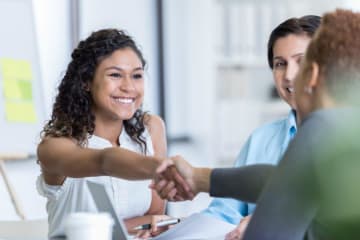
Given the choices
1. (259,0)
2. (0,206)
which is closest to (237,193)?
(0,206)

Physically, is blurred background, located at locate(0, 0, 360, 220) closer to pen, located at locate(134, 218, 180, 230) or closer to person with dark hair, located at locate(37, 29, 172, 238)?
person with dark hair, located at locate(37, 29, 172, 238)

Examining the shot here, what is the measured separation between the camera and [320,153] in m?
1.21

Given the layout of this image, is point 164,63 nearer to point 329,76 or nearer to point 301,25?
point 301,25

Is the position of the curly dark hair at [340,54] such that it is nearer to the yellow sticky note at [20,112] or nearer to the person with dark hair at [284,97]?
the person with dark hair at [284,97]

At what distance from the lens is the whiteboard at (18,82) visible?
3879mm

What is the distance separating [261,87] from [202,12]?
0.60 m

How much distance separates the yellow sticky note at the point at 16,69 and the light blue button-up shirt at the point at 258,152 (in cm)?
196

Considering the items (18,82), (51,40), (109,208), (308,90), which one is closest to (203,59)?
(51,40)

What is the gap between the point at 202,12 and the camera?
4805mm

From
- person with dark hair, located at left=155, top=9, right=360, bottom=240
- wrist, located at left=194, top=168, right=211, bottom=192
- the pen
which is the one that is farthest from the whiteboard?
person with dark hair, located at left=155, top=9, right=360, bottom=240

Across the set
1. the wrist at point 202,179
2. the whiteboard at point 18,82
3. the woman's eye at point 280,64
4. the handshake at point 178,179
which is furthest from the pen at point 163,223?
the whiteboard at point 18,82

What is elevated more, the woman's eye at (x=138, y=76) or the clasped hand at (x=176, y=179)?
the woman's eye at (x=138, y=76)

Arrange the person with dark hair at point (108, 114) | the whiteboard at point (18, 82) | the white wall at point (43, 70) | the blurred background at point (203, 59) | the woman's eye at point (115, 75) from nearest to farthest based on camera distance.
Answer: the person with dark hair at point (108, 114) → the woman's eye at point (115, 75) → the whiteboard at point (18, 82) → the white wall at point (43, 70) → the blurred background at point (203, 59)

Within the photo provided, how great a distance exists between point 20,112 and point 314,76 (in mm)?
2800
